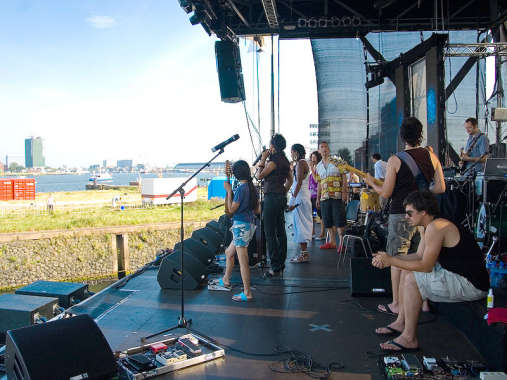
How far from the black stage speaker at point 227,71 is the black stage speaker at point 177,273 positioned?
4790 mm

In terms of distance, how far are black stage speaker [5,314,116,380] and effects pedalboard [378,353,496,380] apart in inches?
68.1

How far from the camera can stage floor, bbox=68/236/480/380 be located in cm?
302

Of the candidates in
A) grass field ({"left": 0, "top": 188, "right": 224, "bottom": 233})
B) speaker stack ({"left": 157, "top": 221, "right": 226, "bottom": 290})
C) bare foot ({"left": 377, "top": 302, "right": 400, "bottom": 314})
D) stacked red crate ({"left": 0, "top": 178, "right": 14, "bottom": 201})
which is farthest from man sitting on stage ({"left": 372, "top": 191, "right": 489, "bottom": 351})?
stacked red crate ({"left": 0, "top": 178, "right": 14, "bottom": 201})

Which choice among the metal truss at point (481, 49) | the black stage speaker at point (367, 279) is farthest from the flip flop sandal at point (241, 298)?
the metal truss at point (481, 49)

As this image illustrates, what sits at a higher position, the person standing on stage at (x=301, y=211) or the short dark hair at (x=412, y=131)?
the short dark hair at (x=412, y=131)

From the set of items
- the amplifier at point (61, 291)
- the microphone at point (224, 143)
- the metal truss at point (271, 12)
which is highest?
the metal truss at point (271, 12)

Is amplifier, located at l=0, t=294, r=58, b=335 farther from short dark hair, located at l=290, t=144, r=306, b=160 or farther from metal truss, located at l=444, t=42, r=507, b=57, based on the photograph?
metal truss, located at l=444, t=42, r=507, b=57

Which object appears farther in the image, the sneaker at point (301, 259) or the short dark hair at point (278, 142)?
the sneaker at point (301, 259)

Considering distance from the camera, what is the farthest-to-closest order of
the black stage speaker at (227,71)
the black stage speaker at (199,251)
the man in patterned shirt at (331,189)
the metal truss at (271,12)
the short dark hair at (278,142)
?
the black stage speaker at (227,71) → the metal truss at (271,12) → the man in patterned shirt at (331,189) → the black stage speaker at (199,251) → the short dark hair at (278,142)

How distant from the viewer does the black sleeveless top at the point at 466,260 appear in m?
2.93

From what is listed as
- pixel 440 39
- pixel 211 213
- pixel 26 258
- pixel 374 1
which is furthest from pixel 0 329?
pixel 211 213

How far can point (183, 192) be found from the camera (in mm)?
3709

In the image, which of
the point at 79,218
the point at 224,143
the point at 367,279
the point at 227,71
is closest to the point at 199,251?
the point at 224,143

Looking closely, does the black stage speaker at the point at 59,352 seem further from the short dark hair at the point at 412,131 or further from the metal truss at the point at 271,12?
the metal truss at the point at 271,12
